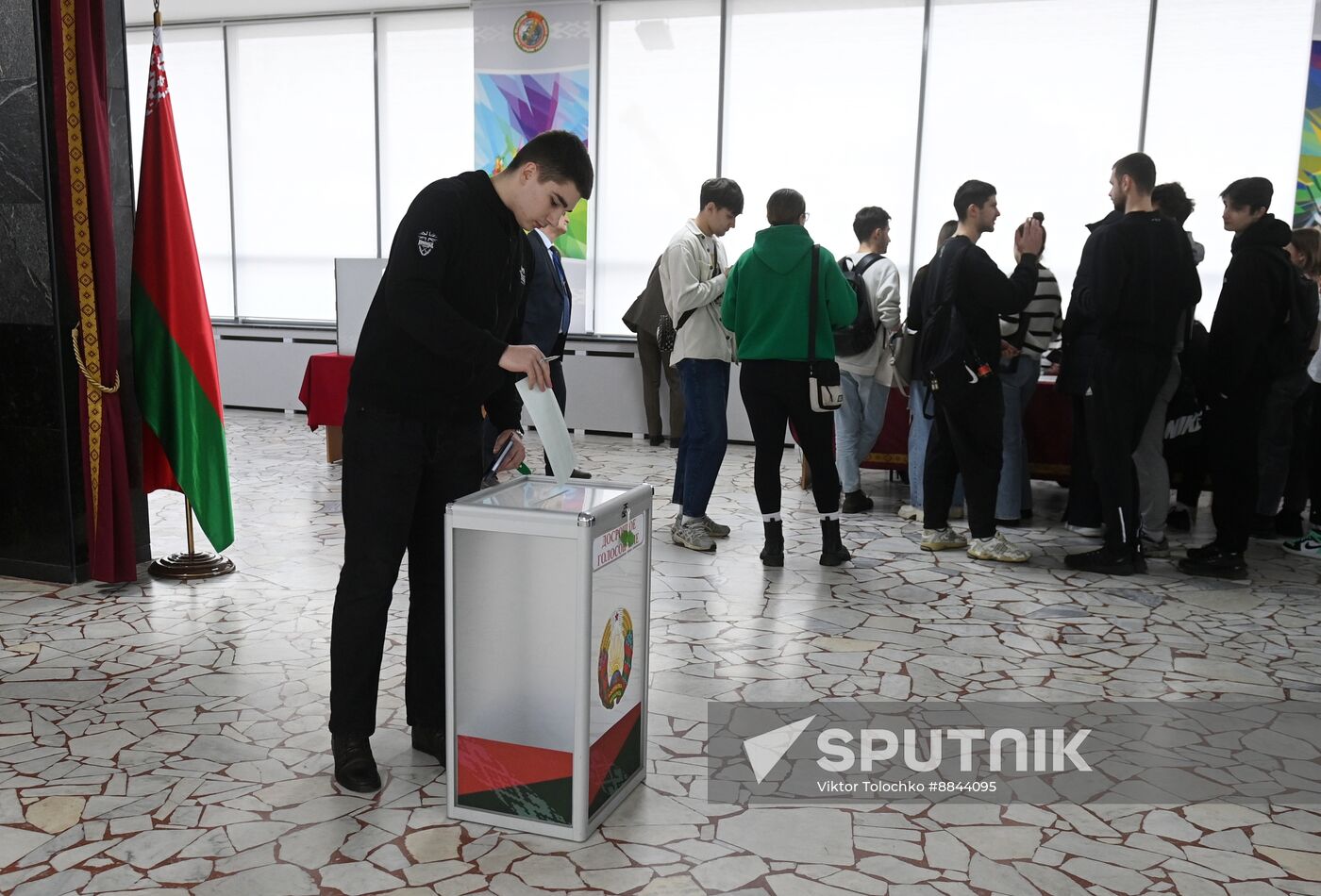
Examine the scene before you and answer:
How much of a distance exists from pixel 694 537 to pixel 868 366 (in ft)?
4.29

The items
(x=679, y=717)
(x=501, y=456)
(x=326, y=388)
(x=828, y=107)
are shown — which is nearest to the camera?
(x=501, y=456)

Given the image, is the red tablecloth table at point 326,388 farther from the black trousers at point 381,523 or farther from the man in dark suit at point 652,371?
the black trousers at point 381,523

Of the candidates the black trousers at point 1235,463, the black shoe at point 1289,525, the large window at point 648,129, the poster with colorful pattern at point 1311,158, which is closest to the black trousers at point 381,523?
the black trousers at point 1235,463

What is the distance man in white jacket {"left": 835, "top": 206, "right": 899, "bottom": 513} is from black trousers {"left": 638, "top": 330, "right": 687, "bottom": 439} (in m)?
2.28

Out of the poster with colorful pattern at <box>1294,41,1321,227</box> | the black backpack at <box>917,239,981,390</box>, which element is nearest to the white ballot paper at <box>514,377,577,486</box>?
the black backpack at <box>917,239,981,390</box>

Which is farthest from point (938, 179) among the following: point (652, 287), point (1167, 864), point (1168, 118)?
point (1167, 864)

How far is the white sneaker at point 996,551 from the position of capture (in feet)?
14.9

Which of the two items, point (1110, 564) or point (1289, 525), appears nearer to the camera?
point (1110, 564)

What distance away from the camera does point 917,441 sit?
17.1ft

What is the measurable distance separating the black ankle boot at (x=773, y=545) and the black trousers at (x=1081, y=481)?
1611 millimetres

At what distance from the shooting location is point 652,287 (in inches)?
288

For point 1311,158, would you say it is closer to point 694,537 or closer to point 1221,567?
point 1221,567

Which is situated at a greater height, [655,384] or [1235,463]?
[1235,463]

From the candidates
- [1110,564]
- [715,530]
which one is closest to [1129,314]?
[1110,564]
